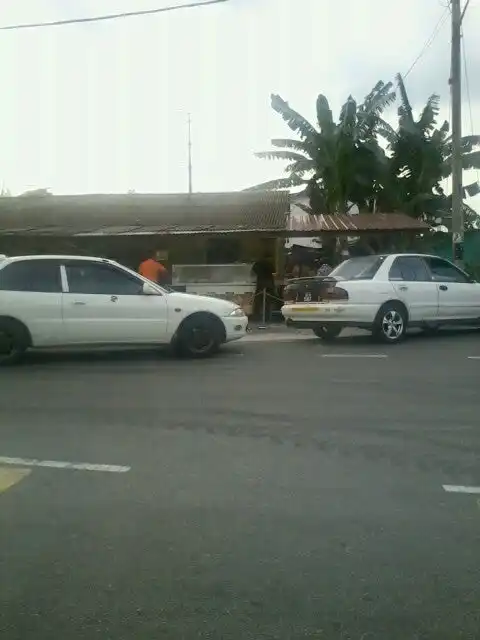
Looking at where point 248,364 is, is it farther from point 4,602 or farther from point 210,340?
point 4,602

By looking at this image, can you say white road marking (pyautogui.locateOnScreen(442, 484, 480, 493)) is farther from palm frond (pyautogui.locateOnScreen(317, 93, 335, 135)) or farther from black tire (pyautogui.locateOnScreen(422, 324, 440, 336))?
palm frond (pyautogui.locateOnScreen(317, 93, 335, 135))

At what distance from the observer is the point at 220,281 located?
17.4 m

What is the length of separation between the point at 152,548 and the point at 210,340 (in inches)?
285

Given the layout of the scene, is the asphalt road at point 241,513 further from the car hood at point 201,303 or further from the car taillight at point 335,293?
the car taillight at point 335,293

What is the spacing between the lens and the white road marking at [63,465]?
5198mm

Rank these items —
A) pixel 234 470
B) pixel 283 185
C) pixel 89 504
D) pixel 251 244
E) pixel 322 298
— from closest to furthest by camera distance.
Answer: pixel 89 504 < pixel 234 470 < pixel 322 298 < pixel 251 244 < pixel 283 185

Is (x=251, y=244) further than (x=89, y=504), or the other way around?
(x=251, y=244)

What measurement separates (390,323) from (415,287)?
88 cm

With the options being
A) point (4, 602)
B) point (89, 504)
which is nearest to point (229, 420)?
point (89, 504)

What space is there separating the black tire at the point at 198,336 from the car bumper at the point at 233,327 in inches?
4.4

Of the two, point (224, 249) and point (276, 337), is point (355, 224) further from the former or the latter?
point (224, 249)

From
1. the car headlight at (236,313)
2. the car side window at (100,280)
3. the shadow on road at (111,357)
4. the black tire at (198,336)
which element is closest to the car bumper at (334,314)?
the shadow on road at (111,357)

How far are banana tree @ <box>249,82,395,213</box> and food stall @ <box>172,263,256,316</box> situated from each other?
4.58 meters

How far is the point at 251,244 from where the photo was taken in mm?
19453
